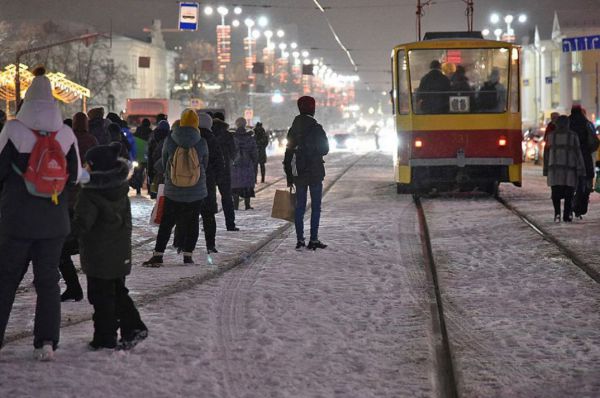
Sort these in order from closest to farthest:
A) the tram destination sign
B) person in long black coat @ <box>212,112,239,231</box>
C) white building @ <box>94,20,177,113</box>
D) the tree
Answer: person in long black coat @ <box>212,112,239,231</box> < the tram destination sign < the tree < white building @ <box>94,20,177,113</box>

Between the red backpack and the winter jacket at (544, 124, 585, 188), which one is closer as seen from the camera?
the red backpack

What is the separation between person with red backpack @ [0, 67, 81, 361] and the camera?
6387 mm

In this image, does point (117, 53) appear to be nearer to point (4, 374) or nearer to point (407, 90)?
point (407, 90)

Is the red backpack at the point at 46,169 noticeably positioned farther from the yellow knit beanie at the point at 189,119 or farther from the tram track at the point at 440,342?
the yellow knit beanie at the point at 189,119

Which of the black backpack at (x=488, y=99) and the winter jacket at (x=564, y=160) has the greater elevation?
the black backpack at (x=488, y=99)

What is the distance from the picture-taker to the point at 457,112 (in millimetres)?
21547

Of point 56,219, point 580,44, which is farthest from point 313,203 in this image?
point 580,44

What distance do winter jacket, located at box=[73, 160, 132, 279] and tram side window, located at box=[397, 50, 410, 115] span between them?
50.5 ft

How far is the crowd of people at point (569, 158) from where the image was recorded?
50.0 ft

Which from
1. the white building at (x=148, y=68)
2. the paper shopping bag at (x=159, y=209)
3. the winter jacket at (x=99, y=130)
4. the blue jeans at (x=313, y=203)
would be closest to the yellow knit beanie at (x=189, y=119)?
the paper shopping bag at (x=159, y=209)

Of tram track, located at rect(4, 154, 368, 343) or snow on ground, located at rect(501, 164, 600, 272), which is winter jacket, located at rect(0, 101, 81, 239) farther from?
snow on ground, located at rect(501, 164, 600, 272)

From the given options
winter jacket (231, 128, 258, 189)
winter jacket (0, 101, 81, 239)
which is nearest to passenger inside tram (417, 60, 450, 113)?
winter jacket (231, 128, 258, 189)

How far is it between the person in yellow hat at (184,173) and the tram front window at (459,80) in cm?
1143

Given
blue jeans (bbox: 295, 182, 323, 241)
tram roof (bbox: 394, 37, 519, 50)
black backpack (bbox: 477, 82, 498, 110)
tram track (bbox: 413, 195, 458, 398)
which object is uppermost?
tram roof (bbox: 394, 37, 519, 50)
